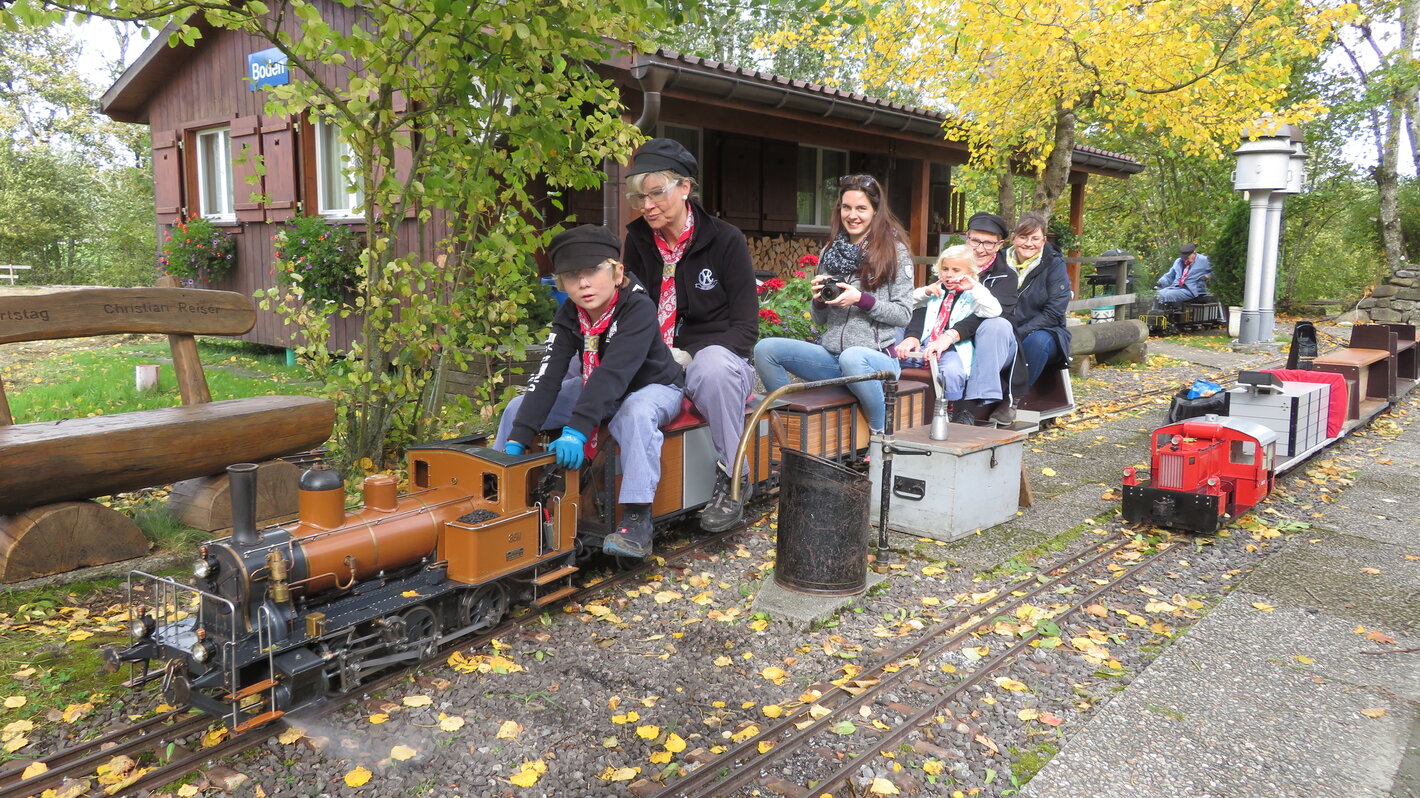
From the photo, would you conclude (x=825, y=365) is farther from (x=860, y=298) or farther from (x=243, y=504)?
(x=243, y=504)

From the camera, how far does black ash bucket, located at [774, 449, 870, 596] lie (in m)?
4.14

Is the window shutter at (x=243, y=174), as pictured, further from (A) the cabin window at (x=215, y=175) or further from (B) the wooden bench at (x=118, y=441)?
(B) the wooden bench at (x=118, y=441)

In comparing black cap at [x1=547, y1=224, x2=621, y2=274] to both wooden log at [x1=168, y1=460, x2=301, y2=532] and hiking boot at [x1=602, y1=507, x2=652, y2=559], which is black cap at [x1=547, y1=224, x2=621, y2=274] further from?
wooden log at [x1=168, y1=460, x2=301, y2=532]

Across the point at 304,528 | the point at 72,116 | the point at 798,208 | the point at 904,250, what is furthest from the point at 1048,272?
the point at 72,116

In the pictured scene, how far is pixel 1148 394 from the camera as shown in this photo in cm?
1062

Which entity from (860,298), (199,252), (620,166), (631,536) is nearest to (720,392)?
(631,536)

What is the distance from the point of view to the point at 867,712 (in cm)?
326

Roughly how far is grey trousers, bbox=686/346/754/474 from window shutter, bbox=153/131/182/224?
11.1 m

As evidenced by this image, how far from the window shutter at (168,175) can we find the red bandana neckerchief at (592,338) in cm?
1084

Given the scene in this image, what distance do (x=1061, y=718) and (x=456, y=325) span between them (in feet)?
14.3

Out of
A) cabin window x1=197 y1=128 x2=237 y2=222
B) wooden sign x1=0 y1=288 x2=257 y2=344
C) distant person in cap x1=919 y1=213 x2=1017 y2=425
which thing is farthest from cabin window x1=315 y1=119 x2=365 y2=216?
distant person in cap x1=919 y1=213 x2=1017 y2=425

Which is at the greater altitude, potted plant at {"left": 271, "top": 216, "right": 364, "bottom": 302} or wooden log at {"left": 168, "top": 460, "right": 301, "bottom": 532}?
potted plant at {"left": 271, "top": 216, "right": 364, "bottom": 302}

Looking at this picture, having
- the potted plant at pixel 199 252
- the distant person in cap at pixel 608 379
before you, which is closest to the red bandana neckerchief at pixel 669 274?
the distant person in cap at pixel 608 379

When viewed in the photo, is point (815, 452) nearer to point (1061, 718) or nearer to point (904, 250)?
point (904, 250)
